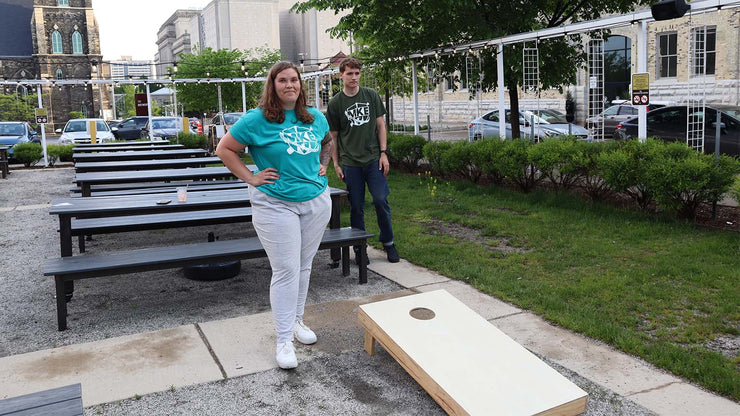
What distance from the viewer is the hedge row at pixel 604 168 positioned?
7.81 meters

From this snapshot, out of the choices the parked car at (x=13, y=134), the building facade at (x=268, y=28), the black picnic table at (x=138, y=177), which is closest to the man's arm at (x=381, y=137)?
the black picnic table at (x=138, y=177)

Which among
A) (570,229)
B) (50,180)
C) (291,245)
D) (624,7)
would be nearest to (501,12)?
(624,7)

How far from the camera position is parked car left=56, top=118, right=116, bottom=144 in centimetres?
2674

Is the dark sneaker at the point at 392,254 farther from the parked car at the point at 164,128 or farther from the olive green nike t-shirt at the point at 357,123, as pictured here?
the parked car at the point at 164,128

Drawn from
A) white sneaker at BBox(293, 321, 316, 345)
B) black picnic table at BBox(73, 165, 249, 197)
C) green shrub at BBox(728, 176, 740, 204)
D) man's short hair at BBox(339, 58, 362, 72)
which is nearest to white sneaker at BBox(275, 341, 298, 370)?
white sneaker at BBox(293, 321, 316, 345)

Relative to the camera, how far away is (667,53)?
96.8 feet

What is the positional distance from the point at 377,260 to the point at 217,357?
9.67 feet

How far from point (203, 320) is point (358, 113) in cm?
259

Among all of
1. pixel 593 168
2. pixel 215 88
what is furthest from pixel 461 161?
pixel 215 88

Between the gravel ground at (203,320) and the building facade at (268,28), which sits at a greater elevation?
the building facade at (268,28)

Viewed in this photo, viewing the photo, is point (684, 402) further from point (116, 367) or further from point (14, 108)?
point (14, 108)

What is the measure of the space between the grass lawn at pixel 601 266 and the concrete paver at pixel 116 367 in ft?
8.83

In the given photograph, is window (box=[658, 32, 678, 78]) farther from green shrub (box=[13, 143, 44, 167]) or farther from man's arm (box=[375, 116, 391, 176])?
man's arm (box=[375, 116, 391, 176])

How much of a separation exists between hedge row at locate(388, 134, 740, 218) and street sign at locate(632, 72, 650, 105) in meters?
1.01
